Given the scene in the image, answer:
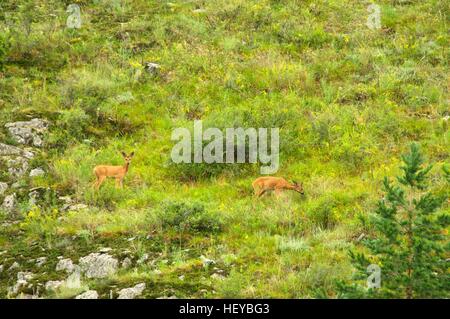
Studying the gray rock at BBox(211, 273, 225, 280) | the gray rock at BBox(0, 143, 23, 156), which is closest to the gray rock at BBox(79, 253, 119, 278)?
the gray rock at BBox(211, 273, 225, 280)

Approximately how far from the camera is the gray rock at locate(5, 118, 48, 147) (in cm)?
1414

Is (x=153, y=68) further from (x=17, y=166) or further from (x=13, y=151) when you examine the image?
(x=17, y=166)

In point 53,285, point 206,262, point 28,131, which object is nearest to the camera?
point 53,285

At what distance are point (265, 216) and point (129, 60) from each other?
8254 millimetres

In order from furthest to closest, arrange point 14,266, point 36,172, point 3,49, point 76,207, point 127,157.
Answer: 1. point 3,49
2. point 36,172
3. point 127,157
4. point 76,207
5. point 14,266

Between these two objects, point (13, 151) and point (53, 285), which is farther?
point (13, 151)

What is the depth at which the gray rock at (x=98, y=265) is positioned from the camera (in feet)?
30.8

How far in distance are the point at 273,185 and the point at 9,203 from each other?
5034 millimetres

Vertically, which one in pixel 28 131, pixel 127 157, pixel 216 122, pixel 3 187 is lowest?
pixel 3 187

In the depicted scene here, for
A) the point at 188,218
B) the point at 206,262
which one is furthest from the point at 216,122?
the point at 206,262

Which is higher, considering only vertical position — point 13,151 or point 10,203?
point 13,151

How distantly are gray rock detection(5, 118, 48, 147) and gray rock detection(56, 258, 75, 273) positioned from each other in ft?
16.6

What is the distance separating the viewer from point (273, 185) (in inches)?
473

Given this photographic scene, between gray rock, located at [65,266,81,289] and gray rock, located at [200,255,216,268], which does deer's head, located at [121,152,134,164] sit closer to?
gray rock, located at [65,266,81,289]
